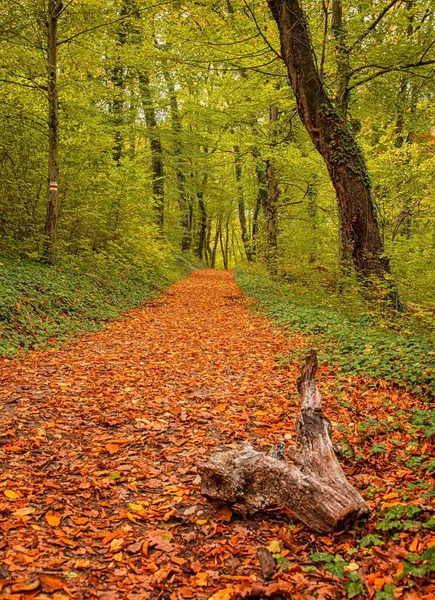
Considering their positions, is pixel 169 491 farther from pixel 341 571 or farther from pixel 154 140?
pixel 154 140

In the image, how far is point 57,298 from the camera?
8555mm

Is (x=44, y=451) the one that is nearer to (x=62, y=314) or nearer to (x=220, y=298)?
(x=62, y=314)

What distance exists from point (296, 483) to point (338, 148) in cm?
673

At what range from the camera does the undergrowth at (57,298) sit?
6.94 m

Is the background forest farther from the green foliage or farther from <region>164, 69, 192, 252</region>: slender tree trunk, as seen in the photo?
the green foliage

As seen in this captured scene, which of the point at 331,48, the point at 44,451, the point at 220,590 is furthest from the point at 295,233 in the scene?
the point at 220,590

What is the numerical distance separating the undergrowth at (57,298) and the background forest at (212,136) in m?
0.07

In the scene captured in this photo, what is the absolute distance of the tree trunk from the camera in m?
7.72

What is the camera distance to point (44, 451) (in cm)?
373

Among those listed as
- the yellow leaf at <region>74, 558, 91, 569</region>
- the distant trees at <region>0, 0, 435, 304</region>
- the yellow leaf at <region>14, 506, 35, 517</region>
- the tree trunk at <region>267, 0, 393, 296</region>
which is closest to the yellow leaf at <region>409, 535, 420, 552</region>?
the yellow leaf at <region>74, 558, 91, 569</region>

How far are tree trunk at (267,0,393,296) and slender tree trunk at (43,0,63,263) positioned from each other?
5.00m

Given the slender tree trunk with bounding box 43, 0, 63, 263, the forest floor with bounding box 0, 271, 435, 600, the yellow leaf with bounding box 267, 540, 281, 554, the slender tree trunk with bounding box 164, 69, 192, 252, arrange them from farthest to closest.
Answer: the slender tree trunk with bounding box 164, 69, 192, 252 → the slender tree trunk with bounding box 43, 0, 63, 263 → the yellow leaf with bounding box 267, 540, 281, 554 → the forest floor with bounding box 0, 271, 435, 600

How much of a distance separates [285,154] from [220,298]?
5.04 meters

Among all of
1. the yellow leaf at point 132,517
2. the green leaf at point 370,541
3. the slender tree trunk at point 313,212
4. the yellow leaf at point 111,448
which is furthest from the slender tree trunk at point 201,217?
the green leaf at point 370,541
